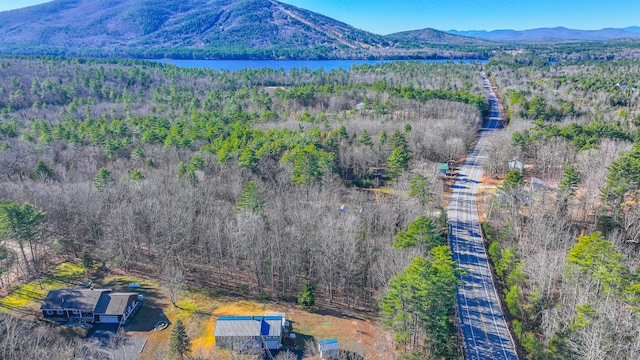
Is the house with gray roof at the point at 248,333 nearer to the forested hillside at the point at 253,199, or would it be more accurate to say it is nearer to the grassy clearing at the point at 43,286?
the forested hillside at the point at 253,199

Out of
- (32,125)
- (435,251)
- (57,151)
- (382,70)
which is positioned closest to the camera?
(435,251)

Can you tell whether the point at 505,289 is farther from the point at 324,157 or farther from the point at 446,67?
the point at 446,67

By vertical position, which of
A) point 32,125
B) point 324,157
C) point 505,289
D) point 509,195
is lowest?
point 505,289

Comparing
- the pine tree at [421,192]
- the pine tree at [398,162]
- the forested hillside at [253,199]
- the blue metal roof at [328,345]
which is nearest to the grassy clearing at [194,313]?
the blue metal roof at [328,345]

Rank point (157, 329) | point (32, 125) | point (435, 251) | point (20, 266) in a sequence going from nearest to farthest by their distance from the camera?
point (435, 251) → point (157, 329) → point (20, 266) → point (32, 125)

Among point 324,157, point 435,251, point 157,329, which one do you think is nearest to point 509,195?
point 435,251

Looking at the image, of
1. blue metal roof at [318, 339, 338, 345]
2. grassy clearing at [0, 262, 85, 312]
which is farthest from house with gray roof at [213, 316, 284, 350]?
grassy clearing at [0, 262, 85, 312]

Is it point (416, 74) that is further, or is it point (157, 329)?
point (416, 74)
